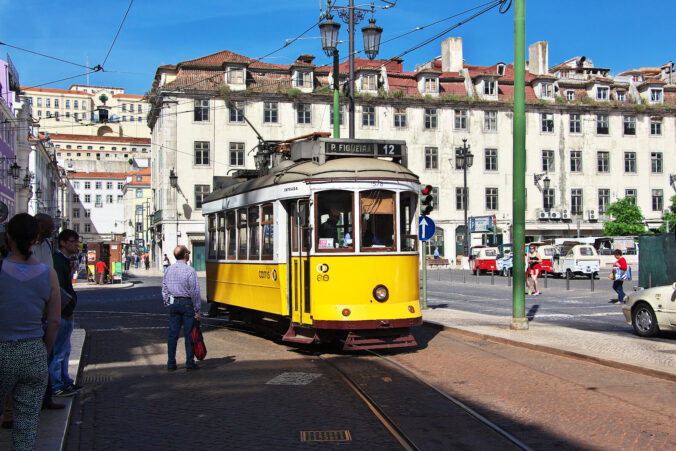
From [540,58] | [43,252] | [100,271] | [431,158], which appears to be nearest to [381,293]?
[43,252]

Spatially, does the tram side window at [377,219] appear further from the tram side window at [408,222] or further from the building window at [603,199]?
the building window at [603,199]

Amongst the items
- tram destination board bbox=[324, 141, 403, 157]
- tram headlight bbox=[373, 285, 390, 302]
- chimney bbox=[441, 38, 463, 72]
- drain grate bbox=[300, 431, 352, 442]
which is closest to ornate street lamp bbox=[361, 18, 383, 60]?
tram destination board bbox=[324, 141, 403, 157]

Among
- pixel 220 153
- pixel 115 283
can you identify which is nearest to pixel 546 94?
pixel 220 153

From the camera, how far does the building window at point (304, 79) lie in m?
54.2

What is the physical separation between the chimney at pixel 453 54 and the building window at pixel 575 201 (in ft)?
47.1

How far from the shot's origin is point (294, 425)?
6875mm

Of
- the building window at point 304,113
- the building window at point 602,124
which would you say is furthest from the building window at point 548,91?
the building window at point 304,113

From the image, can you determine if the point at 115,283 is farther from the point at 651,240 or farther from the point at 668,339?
the point at 668,339

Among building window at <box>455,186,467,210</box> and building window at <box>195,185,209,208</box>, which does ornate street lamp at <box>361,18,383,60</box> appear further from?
building window at <box>455,186,467,210</box>

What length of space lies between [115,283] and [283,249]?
29.6 m

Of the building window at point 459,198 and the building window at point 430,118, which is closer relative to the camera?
the building window at point 430,118

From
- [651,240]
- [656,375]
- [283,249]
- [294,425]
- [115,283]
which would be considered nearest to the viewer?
[294,425]

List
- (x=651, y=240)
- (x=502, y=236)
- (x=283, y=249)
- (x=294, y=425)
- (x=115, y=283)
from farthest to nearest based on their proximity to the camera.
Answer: (x=502, y=236) < (x=115, y=283) < (x=651, y=240) < (x=283, y=249) < (x=294, y=425)

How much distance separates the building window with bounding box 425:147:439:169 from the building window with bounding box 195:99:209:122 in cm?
1720
